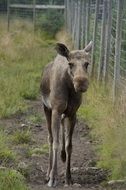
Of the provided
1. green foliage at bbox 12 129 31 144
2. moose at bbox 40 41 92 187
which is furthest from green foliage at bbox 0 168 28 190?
green foliage at bbox 12 129 31 144


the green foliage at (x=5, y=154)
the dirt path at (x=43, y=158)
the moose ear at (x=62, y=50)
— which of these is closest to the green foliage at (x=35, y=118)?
the dirt path at (x=43, y=158)

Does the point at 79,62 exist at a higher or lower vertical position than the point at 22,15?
higher

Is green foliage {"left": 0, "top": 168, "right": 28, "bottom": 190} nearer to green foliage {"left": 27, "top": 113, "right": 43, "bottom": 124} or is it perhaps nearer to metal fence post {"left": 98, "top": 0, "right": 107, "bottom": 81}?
green foliage {"left": 27, "top": 113, "right": 43, "bottom": 124}

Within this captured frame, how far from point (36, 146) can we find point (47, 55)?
39.2 ft

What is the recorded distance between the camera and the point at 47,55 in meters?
21.5

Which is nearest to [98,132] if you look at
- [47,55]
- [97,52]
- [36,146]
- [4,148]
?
[36,146]

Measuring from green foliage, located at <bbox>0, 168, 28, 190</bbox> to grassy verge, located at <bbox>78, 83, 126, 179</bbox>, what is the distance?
49.0 inches

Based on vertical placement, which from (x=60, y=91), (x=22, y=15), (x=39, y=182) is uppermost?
(x=60, y=91)

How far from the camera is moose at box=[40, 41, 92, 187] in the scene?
7.32 meters

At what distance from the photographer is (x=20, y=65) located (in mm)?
18875

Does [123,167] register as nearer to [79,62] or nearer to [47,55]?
[79,62]

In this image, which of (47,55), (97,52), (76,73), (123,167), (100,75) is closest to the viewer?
(76,73)

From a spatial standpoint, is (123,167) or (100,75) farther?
(100,75)

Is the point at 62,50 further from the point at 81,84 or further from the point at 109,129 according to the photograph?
the point at 109,129
